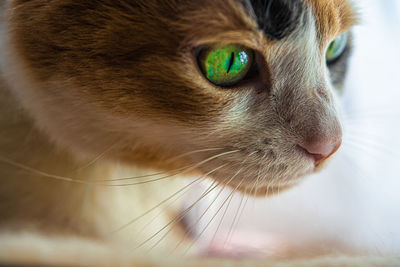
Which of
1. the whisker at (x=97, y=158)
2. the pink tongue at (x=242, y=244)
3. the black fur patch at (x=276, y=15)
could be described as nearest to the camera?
the black fur patch at (x=276, y=15)

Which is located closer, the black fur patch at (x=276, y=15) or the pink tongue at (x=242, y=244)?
the black fur patch at (x=276, y=15)

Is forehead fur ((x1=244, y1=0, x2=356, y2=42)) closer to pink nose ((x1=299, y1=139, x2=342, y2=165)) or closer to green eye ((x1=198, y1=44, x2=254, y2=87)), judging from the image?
green eye ((x1=198, y1=44, x2=254, y2=87))

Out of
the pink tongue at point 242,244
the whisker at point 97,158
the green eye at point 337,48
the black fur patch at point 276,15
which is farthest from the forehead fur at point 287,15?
the pink tongue at point 242,244

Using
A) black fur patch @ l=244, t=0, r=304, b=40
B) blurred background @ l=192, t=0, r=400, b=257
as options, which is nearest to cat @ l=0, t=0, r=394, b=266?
black fur patch @ l=244, t=0, r=304, b=40

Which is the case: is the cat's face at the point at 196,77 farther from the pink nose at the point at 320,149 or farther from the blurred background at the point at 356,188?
the blurred background at the point at 356,188

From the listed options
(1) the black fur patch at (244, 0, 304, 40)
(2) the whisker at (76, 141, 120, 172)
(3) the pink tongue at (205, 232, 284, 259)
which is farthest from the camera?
(3) the pink tongue at (205, 232, 284, 259)

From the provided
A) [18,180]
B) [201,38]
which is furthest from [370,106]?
[18,180]
